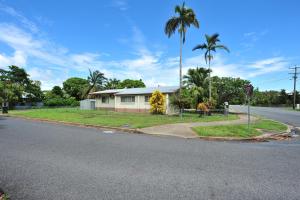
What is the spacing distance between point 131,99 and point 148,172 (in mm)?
27788

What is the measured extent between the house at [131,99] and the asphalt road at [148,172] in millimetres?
21114

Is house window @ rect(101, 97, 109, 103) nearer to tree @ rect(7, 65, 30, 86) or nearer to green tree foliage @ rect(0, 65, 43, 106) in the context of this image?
green tree foliage @ rect(0, 65, 43, 106)

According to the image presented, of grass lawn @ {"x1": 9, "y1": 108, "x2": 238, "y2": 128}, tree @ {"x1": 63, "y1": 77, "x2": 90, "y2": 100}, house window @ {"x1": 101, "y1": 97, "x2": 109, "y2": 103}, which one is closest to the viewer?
grass lawn @ {"x1": 9, "y1": 108, "x2": 238, "y2": 128}

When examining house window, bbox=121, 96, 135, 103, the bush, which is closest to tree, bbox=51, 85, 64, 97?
the bush

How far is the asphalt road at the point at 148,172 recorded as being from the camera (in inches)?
171

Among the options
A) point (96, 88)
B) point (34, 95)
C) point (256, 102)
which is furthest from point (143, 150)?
point (256, 102)

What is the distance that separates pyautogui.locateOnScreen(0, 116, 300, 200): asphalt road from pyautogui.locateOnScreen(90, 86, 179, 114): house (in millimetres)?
21114

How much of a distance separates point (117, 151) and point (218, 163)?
337 centimetres

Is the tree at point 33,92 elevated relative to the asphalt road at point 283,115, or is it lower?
elevated

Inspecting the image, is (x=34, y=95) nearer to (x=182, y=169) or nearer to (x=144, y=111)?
(x=144, y=111)

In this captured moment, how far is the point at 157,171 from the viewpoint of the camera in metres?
5.70

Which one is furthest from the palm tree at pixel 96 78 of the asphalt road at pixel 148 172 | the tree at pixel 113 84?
the asphalt road at pixel 148 172

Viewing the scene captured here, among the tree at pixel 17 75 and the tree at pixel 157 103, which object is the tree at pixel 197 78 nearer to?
the tree at pixel 157 103

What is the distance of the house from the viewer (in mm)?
29652
